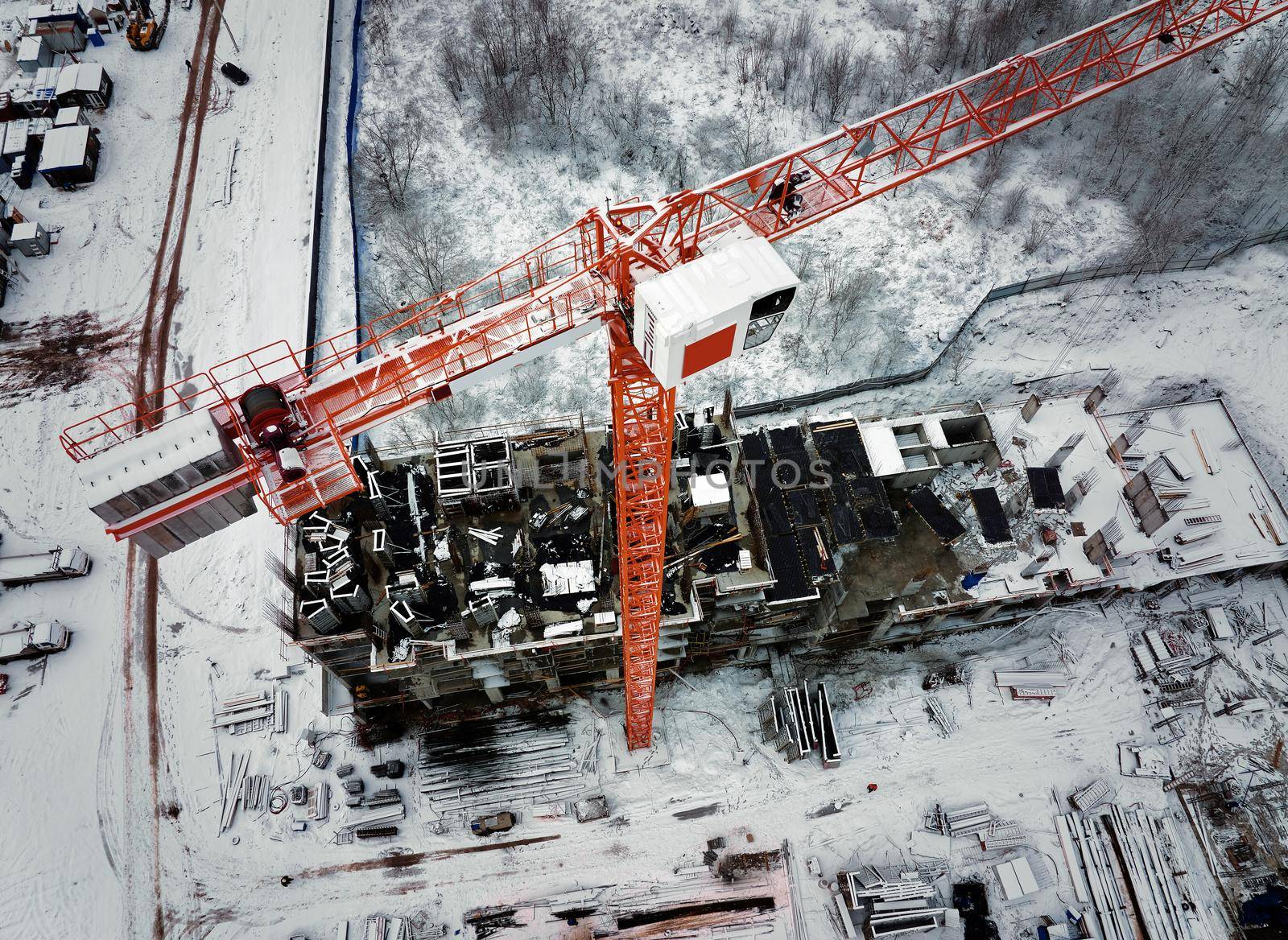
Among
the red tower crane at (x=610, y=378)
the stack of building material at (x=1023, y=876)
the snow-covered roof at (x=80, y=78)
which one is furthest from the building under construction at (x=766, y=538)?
the snow-covered roof at (x=80, y=78)

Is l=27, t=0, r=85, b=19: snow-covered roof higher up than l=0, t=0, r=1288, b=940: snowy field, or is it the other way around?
l=27, t=0, r=85, b=19: snow-covered roof

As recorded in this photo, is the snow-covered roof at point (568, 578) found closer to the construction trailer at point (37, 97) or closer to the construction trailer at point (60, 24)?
the construction trailer at point (37, 97)

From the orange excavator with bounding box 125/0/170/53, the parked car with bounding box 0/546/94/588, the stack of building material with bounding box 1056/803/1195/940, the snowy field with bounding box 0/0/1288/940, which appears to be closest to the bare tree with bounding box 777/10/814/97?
the snowy field with bounding box 0/0/1288/940

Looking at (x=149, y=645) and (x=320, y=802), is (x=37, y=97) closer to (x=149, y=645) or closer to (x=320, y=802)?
(x=149, y=645)

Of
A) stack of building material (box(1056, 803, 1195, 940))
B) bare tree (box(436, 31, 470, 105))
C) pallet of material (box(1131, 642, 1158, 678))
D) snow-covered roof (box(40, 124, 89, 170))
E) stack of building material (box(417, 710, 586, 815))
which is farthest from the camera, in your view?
bare tree (box(436, 31, 470, 105))

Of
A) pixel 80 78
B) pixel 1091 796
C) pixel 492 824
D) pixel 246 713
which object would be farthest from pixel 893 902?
pixel 80 78

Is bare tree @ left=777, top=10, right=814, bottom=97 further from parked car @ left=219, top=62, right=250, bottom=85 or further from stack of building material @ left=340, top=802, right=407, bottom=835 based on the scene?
stack of building material @ left=340, top=802, right=407, bottom=835

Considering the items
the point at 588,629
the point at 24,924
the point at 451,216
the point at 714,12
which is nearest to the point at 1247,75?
the point at 714,12
